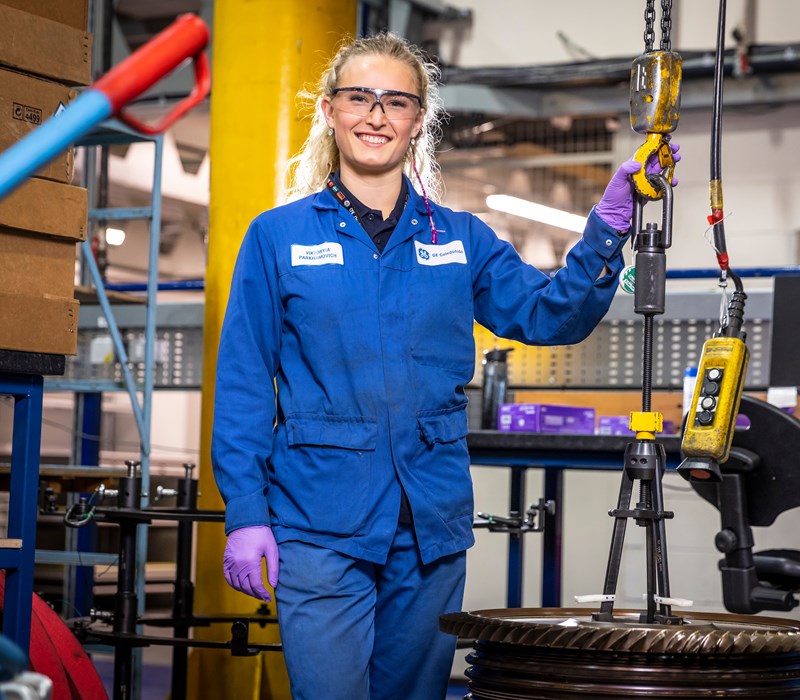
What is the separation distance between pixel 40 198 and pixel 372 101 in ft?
2.28

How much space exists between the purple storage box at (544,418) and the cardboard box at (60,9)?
1.76 meters

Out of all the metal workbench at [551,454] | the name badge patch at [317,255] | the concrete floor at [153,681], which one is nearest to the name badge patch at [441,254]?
the name badge patch at [317,255]

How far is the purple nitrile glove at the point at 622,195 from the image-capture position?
1564mm

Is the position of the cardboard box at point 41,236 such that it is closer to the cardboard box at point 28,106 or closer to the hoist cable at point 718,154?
the cardboard box at point 28,106

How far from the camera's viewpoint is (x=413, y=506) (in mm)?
1687

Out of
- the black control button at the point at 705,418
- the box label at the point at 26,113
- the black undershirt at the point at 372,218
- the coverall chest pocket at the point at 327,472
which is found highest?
the box label at the point at 26,113

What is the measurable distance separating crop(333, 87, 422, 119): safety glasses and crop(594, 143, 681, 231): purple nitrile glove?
0.36 metres

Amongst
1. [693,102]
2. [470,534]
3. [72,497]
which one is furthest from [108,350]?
[693,102]

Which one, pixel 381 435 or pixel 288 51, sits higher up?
pixel 288 51

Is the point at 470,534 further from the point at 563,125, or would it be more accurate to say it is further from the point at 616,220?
the point at 563,125

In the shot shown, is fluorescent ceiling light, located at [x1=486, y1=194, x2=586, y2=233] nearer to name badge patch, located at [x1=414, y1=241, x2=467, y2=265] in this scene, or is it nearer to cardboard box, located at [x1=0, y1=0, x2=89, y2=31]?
name badge patch, located at [x1=414, y1=241, x2=467, y2=265]

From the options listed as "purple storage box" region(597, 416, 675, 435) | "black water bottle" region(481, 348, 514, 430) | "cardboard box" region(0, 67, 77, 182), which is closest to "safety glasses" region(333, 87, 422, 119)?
"cardboard box" region(0, 67, 77, 182)

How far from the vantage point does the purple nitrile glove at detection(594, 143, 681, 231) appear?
1564 mm

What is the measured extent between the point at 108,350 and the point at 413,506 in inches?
124
